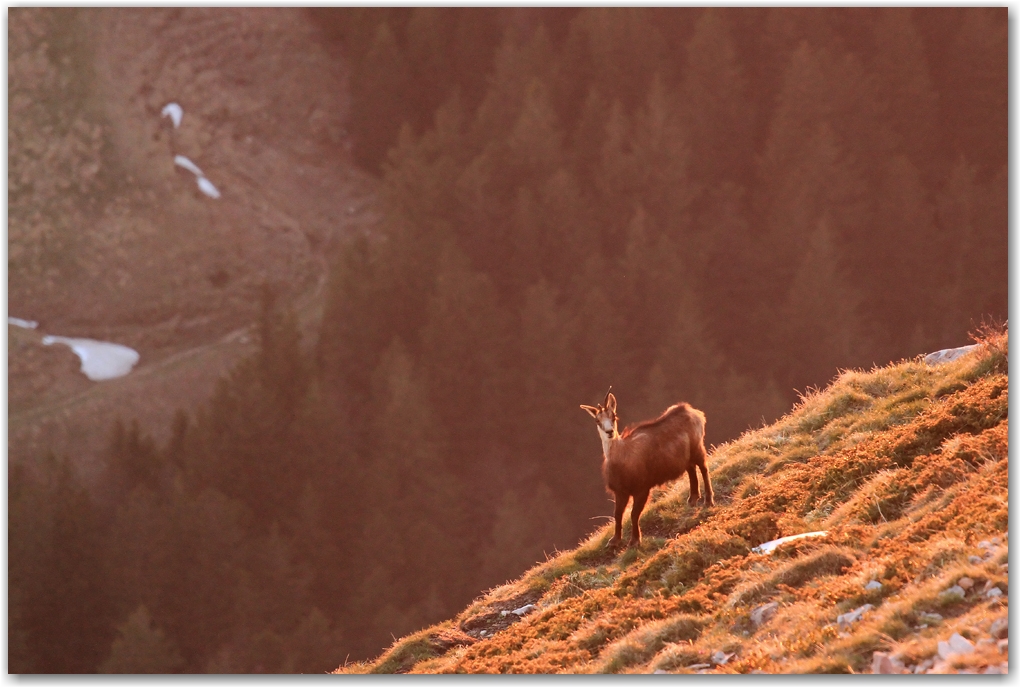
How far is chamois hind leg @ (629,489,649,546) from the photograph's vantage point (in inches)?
565

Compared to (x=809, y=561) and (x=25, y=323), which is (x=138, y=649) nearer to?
(x=25, y=323)

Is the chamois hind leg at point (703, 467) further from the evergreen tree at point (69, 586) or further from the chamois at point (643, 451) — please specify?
the evergreen tree at point (69, 586)

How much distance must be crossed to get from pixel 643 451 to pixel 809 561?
3559 millimetres

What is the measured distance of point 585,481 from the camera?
170ft

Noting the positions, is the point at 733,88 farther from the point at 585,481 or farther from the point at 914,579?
the point at 914,579

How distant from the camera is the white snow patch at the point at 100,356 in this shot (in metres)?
57.5

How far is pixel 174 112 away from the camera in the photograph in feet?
221

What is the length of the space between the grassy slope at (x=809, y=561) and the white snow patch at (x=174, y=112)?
5694cm

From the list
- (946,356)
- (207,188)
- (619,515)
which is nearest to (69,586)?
(207,188)

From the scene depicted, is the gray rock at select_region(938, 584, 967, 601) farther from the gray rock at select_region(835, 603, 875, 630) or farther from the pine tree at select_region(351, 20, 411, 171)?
the pine tree at select_region(351, 20, 411, 171)

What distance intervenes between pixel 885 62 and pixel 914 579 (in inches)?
1590

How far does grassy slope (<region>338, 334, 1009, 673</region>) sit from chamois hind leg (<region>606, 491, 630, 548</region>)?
9.1 inches

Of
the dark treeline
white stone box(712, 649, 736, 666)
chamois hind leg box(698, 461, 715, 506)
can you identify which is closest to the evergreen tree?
the dark treeline

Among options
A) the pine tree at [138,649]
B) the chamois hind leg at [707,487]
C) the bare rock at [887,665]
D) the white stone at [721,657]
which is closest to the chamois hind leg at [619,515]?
the chamois hind leg at [707,487]
